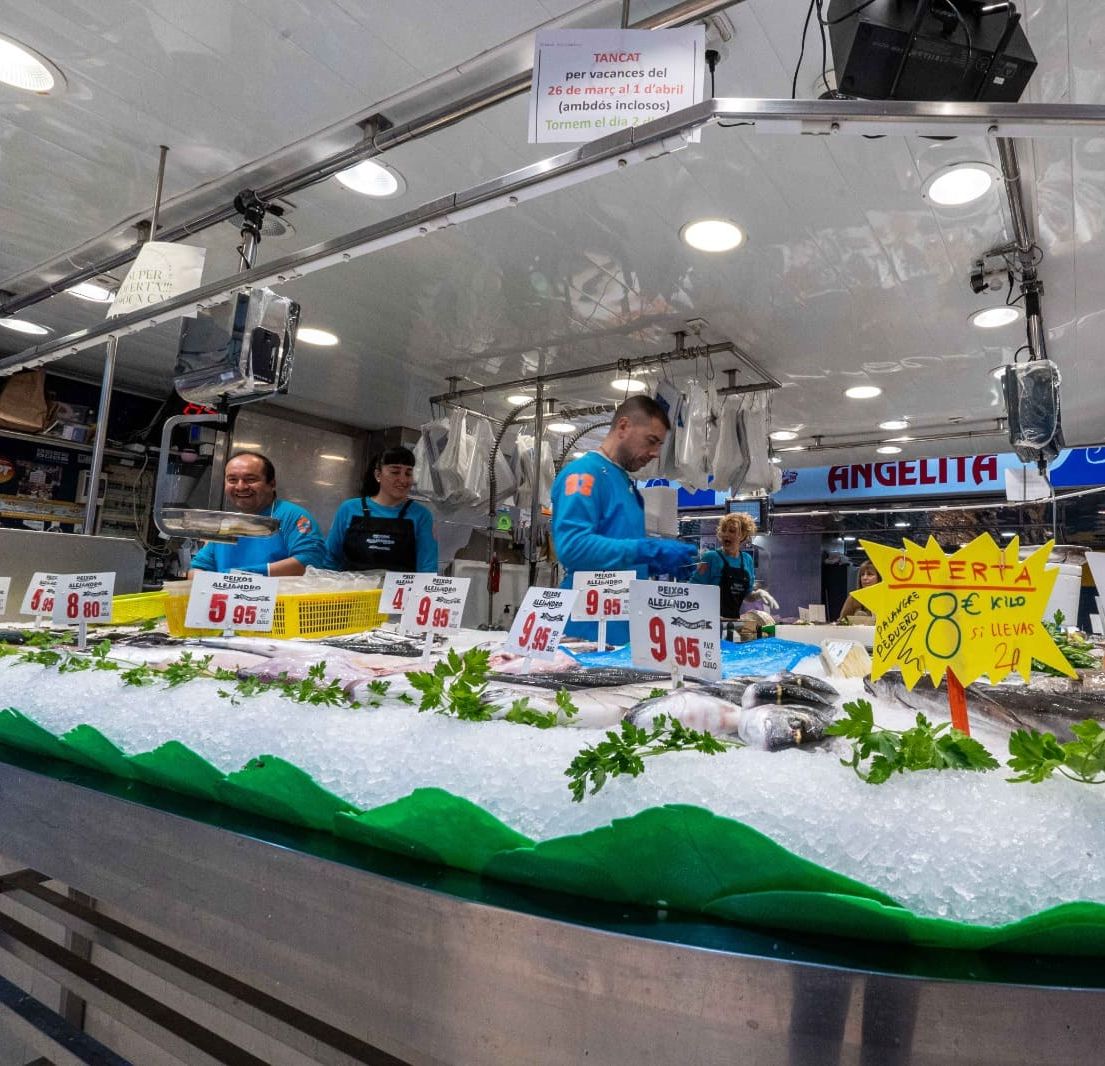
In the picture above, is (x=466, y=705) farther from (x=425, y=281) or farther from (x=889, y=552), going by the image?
(x=425, y=281)

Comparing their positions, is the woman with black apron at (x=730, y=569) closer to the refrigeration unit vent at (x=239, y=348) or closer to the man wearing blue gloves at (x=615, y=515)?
the man wearing blue gloves at (x=615, y=515)

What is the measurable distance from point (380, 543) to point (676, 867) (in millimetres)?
3490

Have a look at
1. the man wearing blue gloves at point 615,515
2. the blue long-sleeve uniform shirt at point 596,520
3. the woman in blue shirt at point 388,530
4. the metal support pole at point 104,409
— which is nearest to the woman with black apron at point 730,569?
the man wearing blue gloves at point 615,515

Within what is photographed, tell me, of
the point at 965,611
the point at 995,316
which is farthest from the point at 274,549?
the point at 995,316

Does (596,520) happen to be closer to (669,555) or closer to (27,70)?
(669,555)

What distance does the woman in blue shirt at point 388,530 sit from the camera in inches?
156

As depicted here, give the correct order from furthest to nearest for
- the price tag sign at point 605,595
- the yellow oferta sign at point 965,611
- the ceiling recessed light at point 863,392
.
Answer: the ceiling recessed light at point 863,392
the price tag sign at point 605,595
the yellow oferta sign at point 965,611

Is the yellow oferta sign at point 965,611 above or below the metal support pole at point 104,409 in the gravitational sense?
below

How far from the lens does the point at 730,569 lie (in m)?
3.73

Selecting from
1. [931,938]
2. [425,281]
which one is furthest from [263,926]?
[425,281]

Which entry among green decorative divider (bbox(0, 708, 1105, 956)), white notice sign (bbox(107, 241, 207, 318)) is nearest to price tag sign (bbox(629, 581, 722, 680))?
green decorative divider (bbox(0, 708, 1105, 956))

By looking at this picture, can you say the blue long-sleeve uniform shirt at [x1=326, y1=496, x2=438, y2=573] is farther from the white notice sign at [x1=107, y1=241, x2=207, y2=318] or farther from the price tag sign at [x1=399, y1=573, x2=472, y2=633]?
the price tag sign at [x1=399, y1=573, x2=472, y2=633]

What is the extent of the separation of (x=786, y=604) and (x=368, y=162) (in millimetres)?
7515

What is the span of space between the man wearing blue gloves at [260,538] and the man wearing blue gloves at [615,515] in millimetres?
1160
